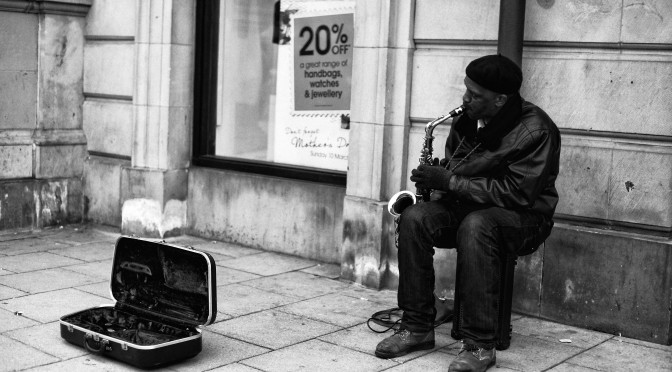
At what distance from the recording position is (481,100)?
5.23 metres

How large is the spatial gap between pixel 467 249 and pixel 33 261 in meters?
3.94

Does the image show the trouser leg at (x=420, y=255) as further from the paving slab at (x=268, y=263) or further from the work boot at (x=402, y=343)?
the paving slab at (x=268, y=263)

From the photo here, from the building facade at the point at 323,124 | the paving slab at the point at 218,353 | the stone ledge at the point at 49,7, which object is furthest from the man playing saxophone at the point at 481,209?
the stone ledge at the point at 49,7

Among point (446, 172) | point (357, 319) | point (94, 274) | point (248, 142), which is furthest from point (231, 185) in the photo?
point (446, 172)

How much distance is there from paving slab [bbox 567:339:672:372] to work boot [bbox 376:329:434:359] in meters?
0.82

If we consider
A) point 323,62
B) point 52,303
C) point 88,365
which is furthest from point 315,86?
point 88,365

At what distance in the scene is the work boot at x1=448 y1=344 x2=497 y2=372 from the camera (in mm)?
5039

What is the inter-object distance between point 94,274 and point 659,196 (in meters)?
4.05

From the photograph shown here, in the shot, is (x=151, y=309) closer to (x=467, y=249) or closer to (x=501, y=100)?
(x=467, y=249)

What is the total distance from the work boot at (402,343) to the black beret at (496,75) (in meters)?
1.43

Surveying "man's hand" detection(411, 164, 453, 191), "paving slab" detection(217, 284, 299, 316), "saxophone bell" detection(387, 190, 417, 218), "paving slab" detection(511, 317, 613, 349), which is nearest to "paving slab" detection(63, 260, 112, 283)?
"paving slab" detection(217, 284, 299, 316)

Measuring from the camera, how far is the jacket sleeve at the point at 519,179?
16.8ft

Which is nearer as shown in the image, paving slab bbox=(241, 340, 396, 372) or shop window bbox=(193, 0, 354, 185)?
paving slab bbox=(241, 340, 396, 372)

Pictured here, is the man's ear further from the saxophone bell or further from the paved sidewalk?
the paved sidewalk
